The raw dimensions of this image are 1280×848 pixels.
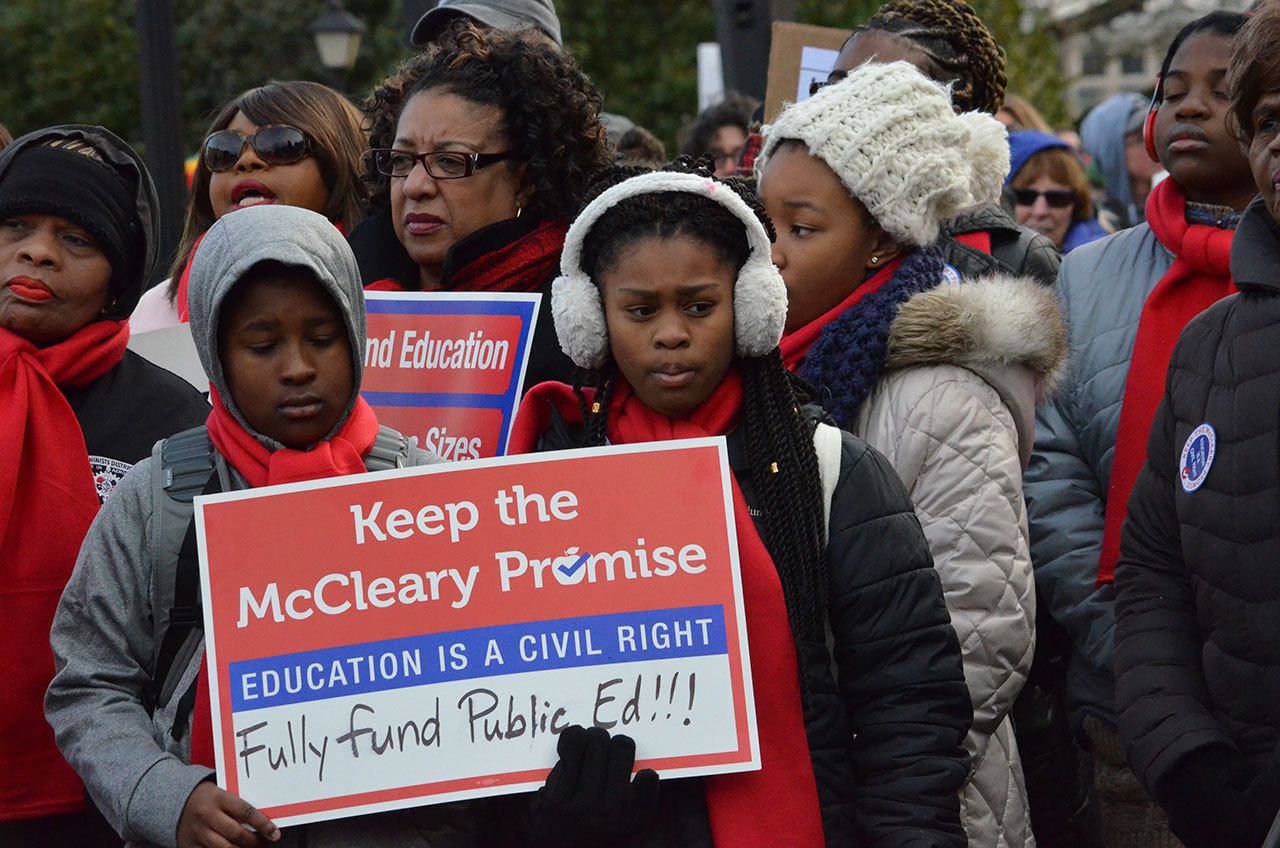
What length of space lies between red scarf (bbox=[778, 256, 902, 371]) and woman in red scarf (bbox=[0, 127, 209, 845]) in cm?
127

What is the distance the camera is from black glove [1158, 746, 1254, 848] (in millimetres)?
2775

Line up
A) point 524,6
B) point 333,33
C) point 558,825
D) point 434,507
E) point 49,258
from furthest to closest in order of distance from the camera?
point 333,33, point 524,6, point 49,258, point 434,507, point 558,825

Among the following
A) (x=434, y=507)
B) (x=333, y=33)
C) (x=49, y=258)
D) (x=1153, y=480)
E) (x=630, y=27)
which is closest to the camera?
(x=434, y=507)

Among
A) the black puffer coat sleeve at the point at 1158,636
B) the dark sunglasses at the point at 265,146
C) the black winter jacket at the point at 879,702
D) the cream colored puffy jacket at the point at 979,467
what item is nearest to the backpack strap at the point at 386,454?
the black winter jacket at the point at 879,702

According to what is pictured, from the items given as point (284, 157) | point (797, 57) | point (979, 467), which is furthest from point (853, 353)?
point (797, 57)

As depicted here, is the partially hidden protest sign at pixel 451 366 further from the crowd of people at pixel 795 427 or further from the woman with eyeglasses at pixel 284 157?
→ the woman with eyeglasses at pixel 284 157

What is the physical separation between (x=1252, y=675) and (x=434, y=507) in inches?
54.6

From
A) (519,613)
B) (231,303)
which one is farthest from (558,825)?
(231,303)

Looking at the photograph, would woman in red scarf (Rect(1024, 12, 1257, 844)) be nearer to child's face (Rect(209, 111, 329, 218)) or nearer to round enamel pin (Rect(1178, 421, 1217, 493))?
round enamel pin (Rect(1178, 421, 1217, 493))

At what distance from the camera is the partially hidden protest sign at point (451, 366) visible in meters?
3.77

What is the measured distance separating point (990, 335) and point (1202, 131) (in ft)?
3.18

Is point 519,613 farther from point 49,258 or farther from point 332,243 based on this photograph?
point 49,258

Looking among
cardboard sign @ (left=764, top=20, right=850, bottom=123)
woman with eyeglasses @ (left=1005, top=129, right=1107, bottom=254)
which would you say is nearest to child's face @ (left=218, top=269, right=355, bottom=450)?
cardboard sign @ (left=764, top=20, right=850, bottom=123)

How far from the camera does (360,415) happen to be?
10.3ft
